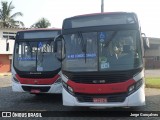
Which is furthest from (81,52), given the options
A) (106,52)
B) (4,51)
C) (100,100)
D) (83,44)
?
(4,51)

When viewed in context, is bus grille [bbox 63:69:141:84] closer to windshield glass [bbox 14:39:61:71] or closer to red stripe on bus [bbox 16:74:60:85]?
red stripe on bus [bbox 16:74:60:85]

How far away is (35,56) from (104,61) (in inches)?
165

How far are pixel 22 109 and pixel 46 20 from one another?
46.3 metres

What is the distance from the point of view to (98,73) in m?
9.37

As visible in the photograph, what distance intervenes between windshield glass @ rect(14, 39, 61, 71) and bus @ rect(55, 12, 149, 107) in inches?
102

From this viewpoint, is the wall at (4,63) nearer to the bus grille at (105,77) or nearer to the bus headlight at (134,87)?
the bus grille at (105,77)

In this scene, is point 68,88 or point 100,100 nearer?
point 100,100

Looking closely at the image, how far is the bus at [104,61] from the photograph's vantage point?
30.3ft

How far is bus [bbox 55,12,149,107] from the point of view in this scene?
30.3 feet

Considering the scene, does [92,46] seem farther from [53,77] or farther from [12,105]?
[12,105]

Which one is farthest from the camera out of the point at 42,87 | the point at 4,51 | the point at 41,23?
the point at 41,23

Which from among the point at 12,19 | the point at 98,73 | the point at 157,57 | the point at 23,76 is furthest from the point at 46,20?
the point at 98,73

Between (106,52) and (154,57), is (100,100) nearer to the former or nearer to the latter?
(106,52)

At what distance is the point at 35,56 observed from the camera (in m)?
12.9
